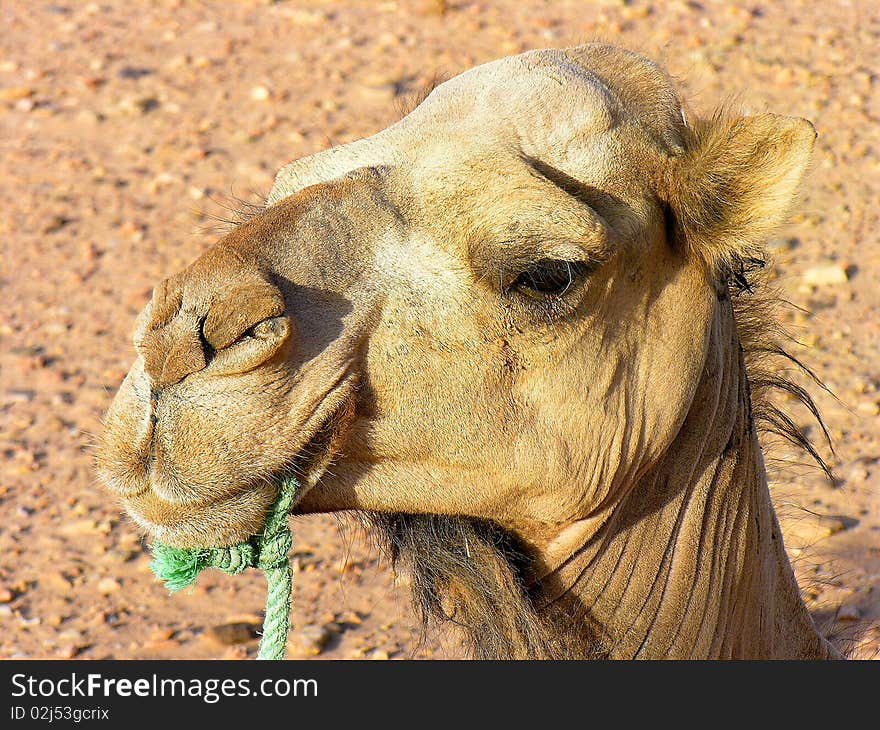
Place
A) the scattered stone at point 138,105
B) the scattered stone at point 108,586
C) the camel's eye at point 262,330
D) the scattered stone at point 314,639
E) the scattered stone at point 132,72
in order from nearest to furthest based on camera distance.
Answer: the camel's eye at point 262,330, the scattered stone at point 314,639, the scattered stone at point 108,586, the scattered stone at point 138,105, the scattered stone at point 132,72

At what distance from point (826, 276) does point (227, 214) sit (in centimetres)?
350

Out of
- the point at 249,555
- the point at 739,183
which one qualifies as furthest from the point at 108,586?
the point at 739,183

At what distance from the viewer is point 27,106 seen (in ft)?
29.1

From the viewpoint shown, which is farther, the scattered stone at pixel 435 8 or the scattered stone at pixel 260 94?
the scattered stone at pixel 435 8

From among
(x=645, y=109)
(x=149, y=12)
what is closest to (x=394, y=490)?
(x=645, y=109)

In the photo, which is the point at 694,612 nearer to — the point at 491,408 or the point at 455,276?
the point at 491,408

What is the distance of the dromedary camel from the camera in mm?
2412

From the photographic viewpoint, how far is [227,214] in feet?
23.9

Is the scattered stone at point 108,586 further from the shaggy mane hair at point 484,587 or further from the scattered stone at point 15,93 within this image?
the scattered stone at point 15,93

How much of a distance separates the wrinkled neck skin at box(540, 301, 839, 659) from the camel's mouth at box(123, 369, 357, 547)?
70 cm

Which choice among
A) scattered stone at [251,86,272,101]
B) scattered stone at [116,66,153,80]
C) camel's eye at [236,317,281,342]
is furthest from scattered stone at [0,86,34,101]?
camel's eye at [236,317,281,342]

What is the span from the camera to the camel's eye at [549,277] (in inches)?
104

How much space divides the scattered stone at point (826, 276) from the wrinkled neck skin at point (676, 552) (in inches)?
167

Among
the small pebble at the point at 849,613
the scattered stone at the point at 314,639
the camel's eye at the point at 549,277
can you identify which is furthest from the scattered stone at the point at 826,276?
the camel's eye at the point at 549,277
